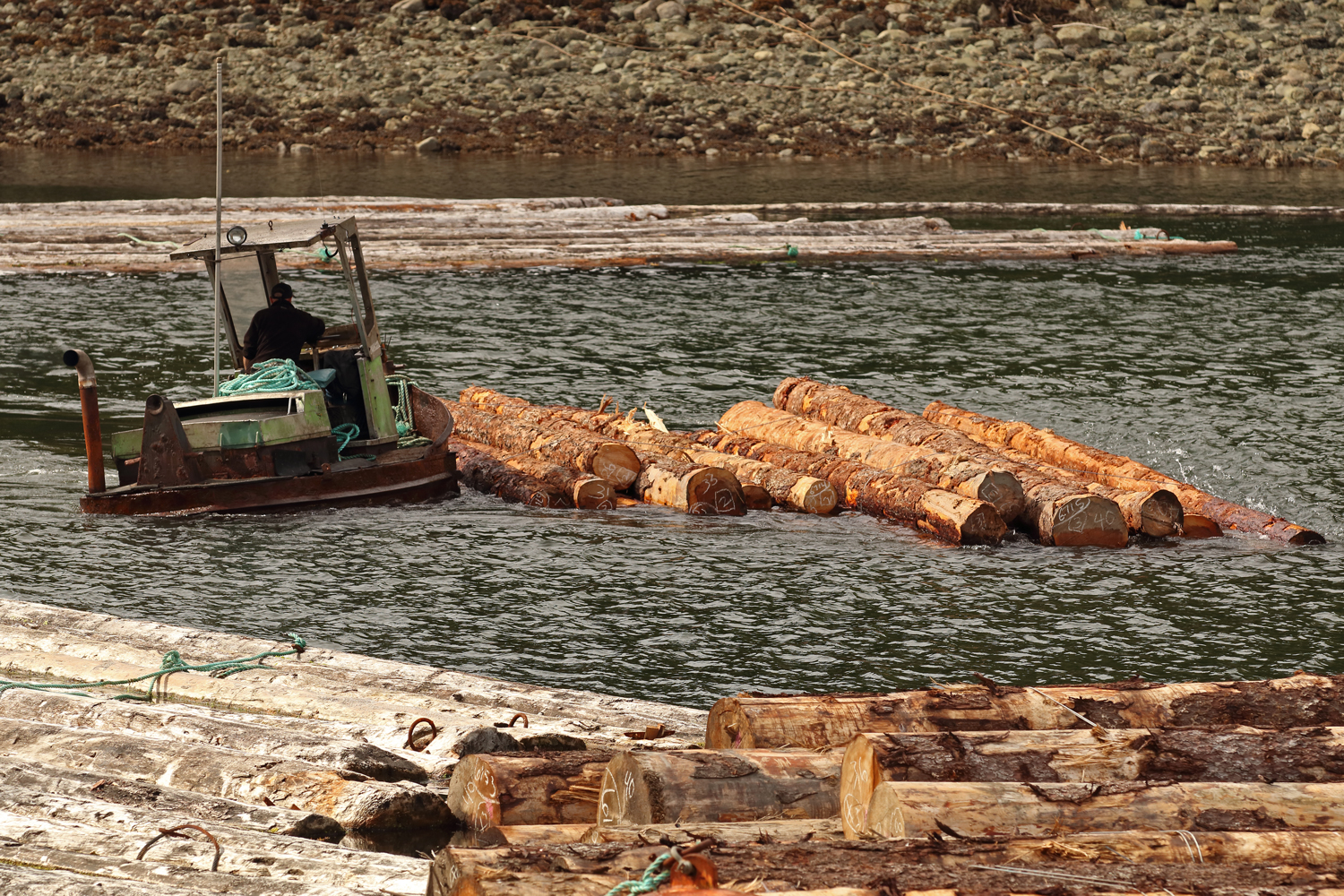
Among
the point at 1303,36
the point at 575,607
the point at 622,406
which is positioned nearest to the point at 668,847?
the point at 575,607

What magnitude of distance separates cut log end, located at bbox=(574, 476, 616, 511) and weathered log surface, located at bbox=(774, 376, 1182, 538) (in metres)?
3.36

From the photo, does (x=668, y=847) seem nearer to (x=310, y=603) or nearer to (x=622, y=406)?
(x=310, y=603)

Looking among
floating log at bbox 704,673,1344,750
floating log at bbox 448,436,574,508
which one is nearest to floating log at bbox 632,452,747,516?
floating log at bbox 448,436,574,508

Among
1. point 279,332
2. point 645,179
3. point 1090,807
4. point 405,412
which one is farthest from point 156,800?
point 645,179

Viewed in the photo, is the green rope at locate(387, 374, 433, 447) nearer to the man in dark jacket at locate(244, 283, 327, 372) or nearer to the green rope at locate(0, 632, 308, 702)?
the man in dark jacket at locate(244, 283, 327, 372)

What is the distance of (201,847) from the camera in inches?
294

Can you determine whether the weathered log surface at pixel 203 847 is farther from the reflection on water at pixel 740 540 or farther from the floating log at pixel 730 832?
the reflection on water at pixel 740 540

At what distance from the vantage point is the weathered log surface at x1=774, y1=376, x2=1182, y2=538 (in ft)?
52.1

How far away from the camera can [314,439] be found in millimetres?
16656

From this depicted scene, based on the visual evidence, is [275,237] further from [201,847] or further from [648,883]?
[648,883]

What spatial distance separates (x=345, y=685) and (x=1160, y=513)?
8973 mm

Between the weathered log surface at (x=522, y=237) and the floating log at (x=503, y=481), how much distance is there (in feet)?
51.1

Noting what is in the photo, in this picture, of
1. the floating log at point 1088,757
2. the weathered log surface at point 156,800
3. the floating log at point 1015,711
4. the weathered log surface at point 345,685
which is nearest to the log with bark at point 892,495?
the weathered log surface at point 345,685

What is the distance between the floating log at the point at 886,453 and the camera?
16062 millimetres
